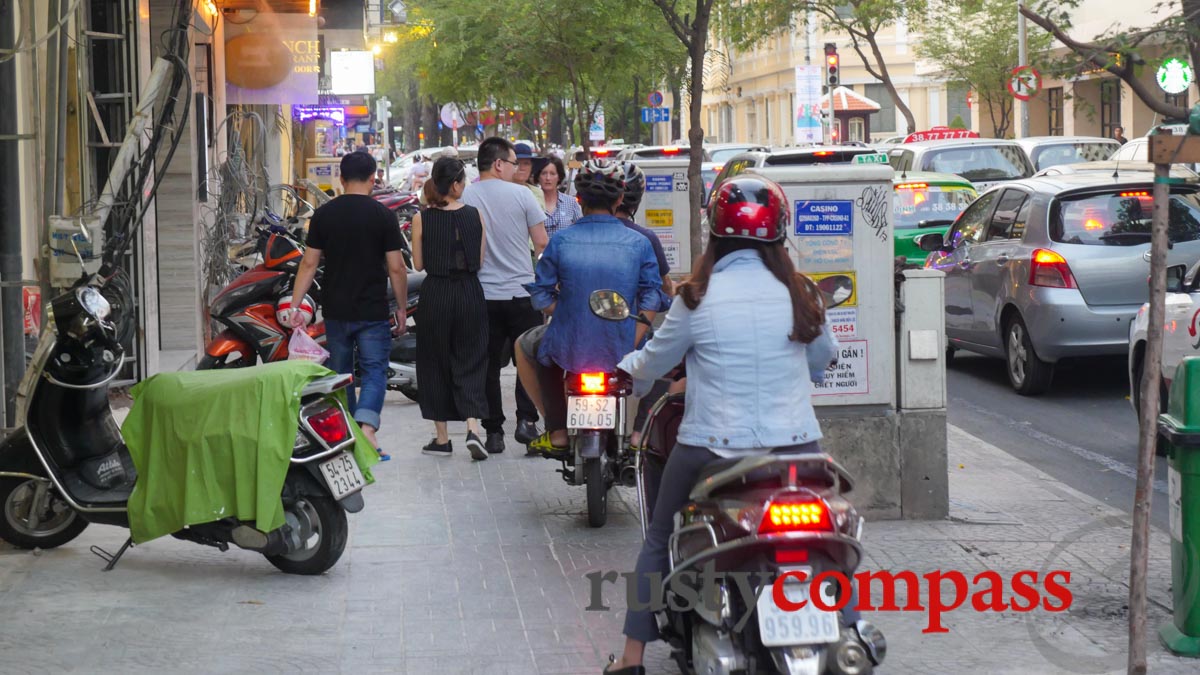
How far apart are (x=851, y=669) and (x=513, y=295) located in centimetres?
577

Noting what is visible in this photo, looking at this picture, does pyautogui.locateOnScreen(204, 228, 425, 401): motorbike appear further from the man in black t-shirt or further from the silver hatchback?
the silver hatchback

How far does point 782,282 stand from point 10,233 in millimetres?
4491

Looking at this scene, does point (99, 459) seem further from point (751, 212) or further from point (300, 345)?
point (751, 212)

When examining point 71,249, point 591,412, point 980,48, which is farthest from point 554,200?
point 980,48

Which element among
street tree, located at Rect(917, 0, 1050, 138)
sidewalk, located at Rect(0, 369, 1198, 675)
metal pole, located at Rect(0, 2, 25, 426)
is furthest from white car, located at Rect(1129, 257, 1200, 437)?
street tree, located at Rect(917, 0, 1050, 138)

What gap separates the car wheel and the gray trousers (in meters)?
8.03

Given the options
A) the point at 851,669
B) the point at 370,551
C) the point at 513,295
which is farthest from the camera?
the point at 513,295

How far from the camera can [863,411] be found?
25.7ft

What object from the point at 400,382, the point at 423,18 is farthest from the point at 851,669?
the point at 423,18

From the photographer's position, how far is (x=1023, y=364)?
12656mm

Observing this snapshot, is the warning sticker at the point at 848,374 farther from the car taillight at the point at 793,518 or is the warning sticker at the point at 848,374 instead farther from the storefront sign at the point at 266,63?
the storefront sign at the point at 266,63

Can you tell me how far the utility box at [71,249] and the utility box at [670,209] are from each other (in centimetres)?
724

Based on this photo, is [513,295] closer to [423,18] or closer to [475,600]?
[475,600]

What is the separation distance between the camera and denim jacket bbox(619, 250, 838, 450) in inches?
184
